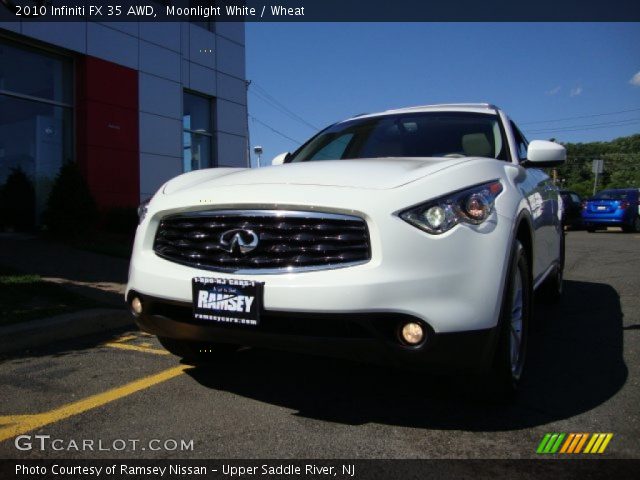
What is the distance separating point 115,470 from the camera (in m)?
2.21

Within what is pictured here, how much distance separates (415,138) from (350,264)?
5.78ft

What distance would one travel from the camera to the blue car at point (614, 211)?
17.7 m

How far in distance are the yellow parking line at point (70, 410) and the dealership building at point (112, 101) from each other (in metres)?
8.40

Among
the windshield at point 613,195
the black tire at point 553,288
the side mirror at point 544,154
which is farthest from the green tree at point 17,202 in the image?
the windshield at point 613,195

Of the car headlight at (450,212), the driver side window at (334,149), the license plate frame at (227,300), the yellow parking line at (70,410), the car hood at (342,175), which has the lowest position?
the yellow parking line at (70,410)

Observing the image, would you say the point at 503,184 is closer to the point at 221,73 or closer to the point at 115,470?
the point at 115,470

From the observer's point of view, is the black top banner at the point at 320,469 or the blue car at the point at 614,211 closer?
the black top banner at the point at 320,469

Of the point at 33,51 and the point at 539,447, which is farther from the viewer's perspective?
the point at 33,51

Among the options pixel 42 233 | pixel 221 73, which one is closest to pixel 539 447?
pixel 42 233

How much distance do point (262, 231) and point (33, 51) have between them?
9.85 m

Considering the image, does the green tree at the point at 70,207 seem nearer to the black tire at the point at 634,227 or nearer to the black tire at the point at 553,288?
the black tire at the point at 553,288

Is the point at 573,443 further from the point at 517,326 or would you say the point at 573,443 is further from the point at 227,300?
the point at 227,300

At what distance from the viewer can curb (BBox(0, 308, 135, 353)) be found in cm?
408

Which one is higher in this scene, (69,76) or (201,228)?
(69,76)
